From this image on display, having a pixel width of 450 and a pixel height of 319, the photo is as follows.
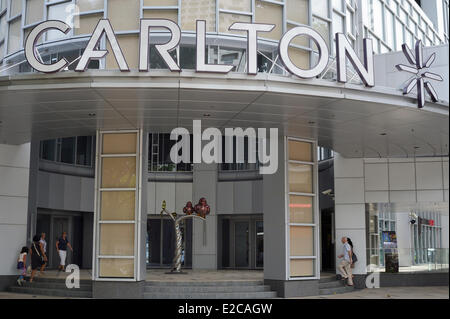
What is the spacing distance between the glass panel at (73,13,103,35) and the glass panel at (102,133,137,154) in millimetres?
2842

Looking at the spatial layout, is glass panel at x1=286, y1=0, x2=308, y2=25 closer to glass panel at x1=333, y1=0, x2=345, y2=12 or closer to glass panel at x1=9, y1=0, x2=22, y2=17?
glass panel at x1=333, y1=0, x2=345, y2=12

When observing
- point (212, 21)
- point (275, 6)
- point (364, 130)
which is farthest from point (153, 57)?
point (364, 130)

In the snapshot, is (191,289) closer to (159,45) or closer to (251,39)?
(159,45)

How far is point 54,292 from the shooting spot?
16.7 meters

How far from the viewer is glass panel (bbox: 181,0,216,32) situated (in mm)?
14852

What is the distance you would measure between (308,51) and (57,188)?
537 inches

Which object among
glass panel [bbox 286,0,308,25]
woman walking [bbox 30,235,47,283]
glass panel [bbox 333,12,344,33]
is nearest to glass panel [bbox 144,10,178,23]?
glass panel [bbox 286,0,308,25]

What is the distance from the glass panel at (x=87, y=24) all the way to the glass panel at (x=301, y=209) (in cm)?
705

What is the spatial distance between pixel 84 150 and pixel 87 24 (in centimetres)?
1236

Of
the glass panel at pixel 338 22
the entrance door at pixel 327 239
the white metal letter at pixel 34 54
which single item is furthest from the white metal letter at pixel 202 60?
the entrance door at pixel 327 239

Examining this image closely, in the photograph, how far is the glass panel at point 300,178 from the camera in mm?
16953

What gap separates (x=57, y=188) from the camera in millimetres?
25000

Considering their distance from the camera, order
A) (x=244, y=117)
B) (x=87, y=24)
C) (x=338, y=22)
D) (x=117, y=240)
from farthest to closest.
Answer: (x=338, y=22) < (x=117, y=240) < (x=87, y=24) < (x=244, y=117)

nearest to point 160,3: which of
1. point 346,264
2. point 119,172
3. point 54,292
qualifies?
point 119,172
